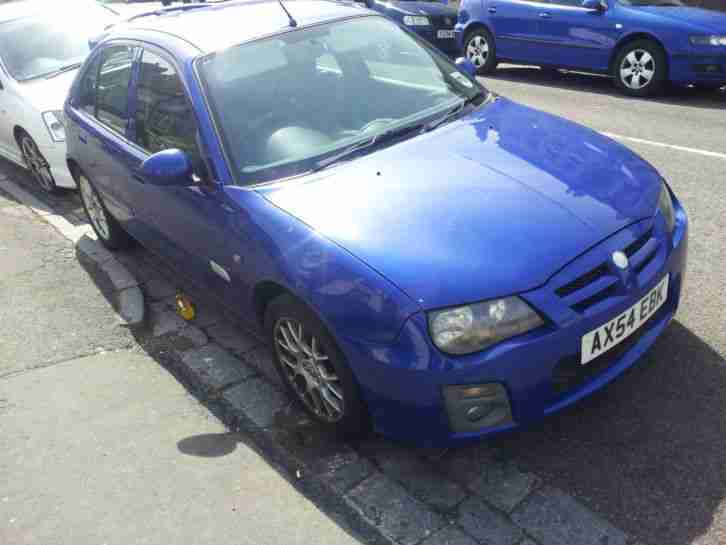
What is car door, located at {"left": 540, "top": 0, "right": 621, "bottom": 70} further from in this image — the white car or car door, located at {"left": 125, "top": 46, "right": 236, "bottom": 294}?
car door, located at {"left": 125, "top": 46, "right": 236, "bottom": 294}

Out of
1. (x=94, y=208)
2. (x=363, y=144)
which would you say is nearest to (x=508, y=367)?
(x=363, y=144)

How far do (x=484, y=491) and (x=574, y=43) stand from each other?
7750mm

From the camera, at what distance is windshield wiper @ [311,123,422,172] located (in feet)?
10.6

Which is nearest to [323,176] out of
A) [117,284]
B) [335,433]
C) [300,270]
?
[300,270]

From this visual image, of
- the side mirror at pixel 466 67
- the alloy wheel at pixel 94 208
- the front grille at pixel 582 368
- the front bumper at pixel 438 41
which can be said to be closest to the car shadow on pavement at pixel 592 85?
the front bumper at pixel 438 41

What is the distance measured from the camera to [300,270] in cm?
281

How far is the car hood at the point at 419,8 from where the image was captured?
11.6m

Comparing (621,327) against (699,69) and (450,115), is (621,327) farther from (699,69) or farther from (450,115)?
(699,69)

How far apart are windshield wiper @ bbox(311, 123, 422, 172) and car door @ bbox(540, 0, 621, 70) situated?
6.29 metres

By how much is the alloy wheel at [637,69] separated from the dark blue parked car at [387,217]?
5.23 meters

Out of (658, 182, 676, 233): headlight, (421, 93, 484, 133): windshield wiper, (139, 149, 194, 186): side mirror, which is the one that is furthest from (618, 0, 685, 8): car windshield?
(139, 149, 194, 186): side mirror

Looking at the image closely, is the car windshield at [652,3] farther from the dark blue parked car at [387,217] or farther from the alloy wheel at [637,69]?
the dark blue parked car at [387,217]

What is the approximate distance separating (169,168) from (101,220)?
226cm

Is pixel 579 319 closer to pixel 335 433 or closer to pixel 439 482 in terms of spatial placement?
pixel 439 482
